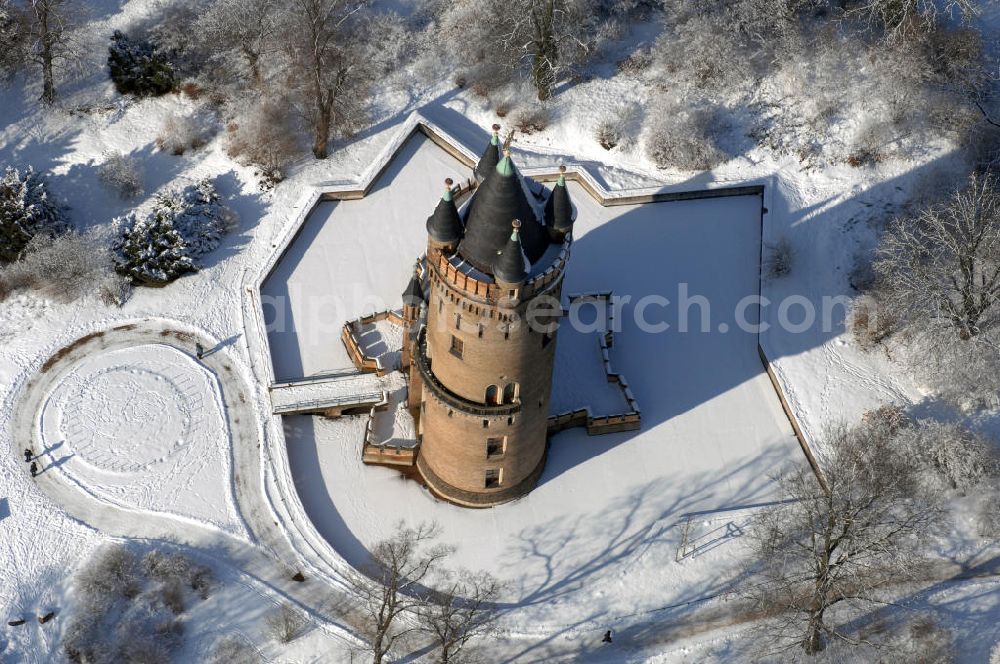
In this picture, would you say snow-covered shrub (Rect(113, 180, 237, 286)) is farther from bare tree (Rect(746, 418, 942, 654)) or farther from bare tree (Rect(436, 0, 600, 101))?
bare tree (Rect(746, 418, 942, 654))

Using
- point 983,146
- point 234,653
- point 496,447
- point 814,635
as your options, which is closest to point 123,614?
point 234,653

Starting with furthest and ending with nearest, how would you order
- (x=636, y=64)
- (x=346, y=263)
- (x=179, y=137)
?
(x=636, y=64) < (x=179, y=137) < (x=346, y=263)

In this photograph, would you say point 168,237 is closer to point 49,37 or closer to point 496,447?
point 49,37

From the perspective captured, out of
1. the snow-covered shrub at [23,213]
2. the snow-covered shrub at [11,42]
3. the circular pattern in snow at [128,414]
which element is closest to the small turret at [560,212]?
the circular pattern in snow at [128,414]

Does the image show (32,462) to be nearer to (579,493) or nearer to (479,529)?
(479,529)

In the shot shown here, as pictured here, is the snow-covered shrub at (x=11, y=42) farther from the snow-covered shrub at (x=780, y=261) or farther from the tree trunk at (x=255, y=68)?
the snow-covered shrub at (x=780, y=261)
